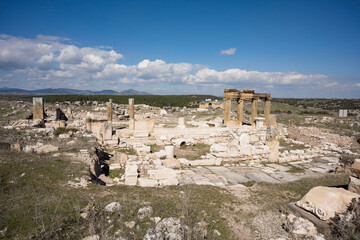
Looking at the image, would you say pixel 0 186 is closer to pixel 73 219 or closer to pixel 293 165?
pixel 73 219

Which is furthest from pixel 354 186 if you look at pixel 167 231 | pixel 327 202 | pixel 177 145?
pixel 177 145

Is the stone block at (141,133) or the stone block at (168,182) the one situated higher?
the stone block at (141,133)

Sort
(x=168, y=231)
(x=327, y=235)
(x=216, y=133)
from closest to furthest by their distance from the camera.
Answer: (x=168, y=231) < (x=327, y=235) < (x=216, y=133)

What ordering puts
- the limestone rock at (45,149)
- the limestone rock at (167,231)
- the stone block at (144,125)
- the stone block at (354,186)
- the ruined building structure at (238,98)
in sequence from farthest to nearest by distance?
the ruined building structure at (238,98)
the stone block at (144,125)
the limestone rock at (45,149)
the stone block at (354,186)
the limestone rock at (167,231)

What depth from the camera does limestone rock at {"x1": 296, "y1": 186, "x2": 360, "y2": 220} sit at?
458cm

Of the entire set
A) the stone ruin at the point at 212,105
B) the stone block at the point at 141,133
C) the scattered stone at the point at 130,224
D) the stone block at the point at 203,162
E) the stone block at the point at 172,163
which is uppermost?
the stone ruin at the point at 212,105

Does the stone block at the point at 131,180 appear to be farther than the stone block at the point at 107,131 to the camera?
No

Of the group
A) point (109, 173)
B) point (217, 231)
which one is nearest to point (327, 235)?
point (217, 231)

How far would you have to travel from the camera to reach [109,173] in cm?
903

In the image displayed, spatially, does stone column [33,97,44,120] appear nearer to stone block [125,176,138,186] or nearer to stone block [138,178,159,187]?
stone block [125,176,138,186]

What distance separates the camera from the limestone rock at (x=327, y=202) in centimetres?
458

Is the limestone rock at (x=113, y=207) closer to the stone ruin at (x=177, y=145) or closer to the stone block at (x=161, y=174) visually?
the stone ruin at (x=177, y=145)

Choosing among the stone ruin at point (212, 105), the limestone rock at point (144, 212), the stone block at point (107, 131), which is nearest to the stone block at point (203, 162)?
the limestone rock at point (144, 212)

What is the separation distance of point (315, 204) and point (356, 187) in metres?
1.51
